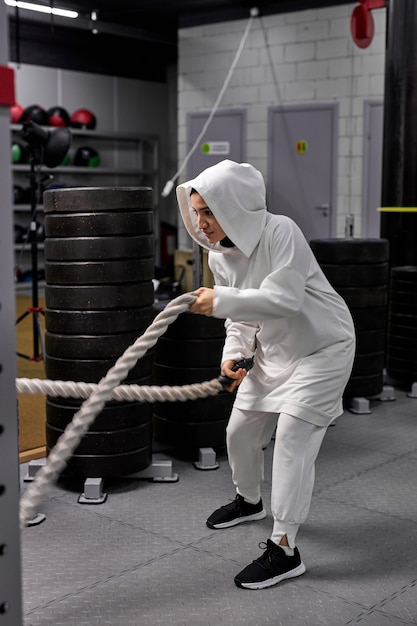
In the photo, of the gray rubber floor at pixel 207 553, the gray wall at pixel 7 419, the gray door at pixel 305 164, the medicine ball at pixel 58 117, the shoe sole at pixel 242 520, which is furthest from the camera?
the medicine ball at pixel 58 117

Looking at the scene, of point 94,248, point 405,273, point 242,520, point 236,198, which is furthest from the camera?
point 405,273

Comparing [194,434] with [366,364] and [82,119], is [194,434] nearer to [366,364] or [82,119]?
[366,364]

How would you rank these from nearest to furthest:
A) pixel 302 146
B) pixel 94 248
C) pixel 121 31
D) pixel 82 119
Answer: pixel 94 248, pixel 302 146, pixel 121 31, pixel 82 119

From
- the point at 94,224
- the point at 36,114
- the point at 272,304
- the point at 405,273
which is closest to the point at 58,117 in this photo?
the point at 36,114

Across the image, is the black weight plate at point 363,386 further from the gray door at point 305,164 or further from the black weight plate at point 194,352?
the gray door at point 305,164

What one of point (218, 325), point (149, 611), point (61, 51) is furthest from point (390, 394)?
point (61, 51)

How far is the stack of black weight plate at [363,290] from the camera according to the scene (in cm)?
444

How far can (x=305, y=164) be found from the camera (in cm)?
880

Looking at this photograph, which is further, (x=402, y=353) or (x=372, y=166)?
(x=372, y=166)

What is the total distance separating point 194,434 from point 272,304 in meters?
1.51

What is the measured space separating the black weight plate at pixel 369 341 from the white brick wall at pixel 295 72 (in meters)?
4.09

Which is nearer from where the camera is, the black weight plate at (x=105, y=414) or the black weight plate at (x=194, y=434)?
the black weight plate at (x=105, y=414)

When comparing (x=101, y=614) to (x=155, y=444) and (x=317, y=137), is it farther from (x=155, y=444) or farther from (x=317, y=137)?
(x=317, y=137)

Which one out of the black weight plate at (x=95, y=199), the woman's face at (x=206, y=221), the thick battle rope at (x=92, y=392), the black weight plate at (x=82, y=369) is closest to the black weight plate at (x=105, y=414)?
the black weight plate at (x=82, y=369)
